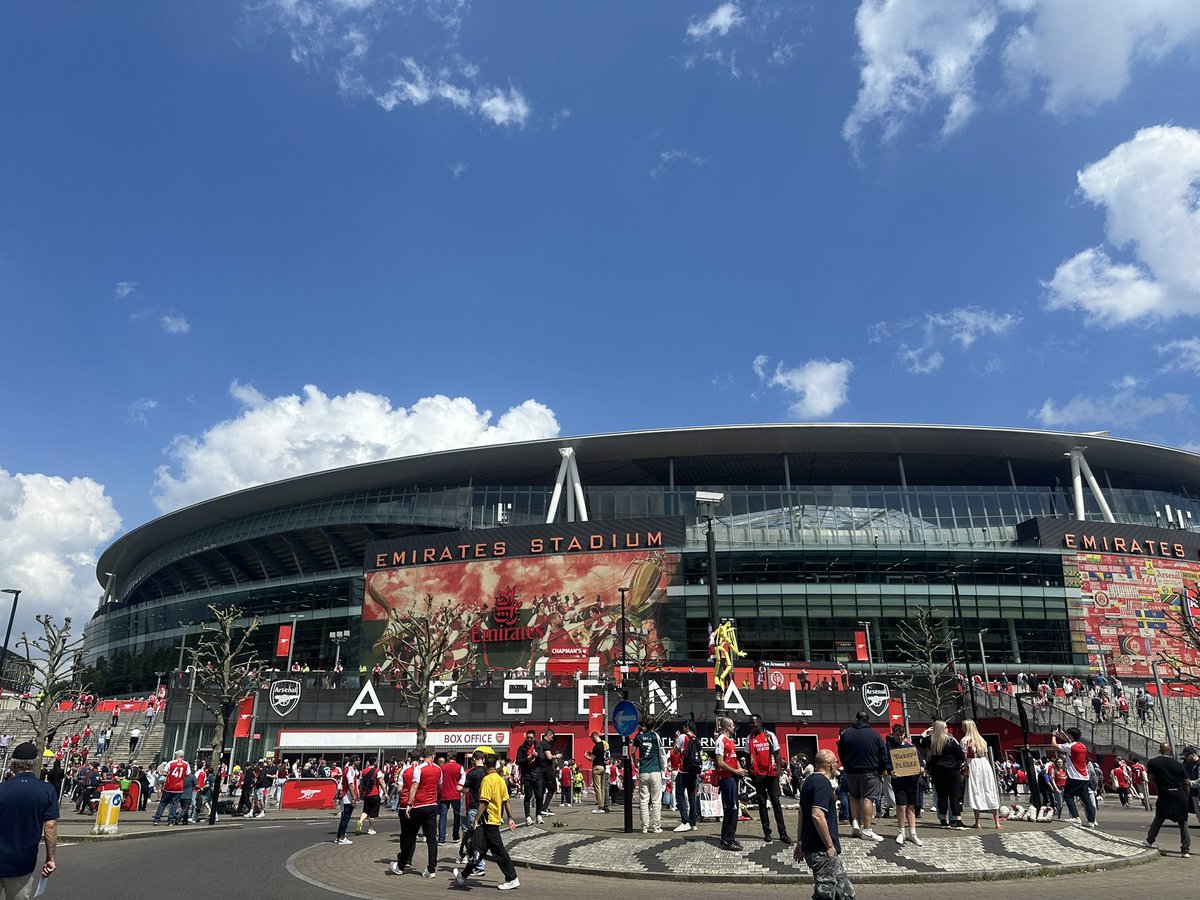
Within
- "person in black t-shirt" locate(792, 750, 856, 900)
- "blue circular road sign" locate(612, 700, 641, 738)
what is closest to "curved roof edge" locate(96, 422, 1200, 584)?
"blue circular road sign" locate(612, 700, 641, 738)

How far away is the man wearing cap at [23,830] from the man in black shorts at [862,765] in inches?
373

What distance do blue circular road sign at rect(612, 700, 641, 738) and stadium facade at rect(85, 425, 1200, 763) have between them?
28.9 metres

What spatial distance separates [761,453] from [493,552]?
69.5 ft

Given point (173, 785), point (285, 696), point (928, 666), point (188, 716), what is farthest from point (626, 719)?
point (188, 716)

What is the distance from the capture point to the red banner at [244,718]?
40.2 meters

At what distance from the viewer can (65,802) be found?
109ft

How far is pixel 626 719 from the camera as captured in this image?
49.6 feet

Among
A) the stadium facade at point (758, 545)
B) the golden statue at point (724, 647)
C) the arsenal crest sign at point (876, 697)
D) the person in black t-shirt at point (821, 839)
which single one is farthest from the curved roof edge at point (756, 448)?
the person in black t-shirt at point (821, 839)

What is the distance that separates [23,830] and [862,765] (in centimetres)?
1000

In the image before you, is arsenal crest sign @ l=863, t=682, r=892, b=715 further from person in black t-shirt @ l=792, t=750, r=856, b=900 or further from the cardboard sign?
person in black t-shirt @ l=792, t=750, r=856, b=900

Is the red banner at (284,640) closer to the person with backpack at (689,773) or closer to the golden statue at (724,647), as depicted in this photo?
the golden statue at (724,647)

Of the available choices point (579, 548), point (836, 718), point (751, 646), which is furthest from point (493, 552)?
point (836, 718)

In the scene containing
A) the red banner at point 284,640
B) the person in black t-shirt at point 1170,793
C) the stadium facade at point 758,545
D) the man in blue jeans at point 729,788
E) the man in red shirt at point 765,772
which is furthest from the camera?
the red banner at point 284,640

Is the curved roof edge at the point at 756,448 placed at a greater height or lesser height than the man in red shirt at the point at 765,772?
greater
